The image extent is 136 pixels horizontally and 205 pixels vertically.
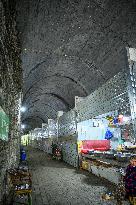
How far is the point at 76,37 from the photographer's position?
1220 centimetres

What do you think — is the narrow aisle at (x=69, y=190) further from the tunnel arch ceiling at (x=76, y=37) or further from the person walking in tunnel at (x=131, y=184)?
the tunnel arch ceiling at (x=76, y=37)

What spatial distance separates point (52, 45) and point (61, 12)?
113 inches

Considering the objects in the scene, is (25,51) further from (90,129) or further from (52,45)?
(90,129)

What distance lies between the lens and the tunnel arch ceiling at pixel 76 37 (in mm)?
8945

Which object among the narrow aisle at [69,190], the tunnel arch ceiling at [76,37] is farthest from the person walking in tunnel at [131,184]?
the tunnel arch ceiling at [76,37]

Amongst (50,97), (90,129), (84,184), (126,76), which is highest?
(50,97)

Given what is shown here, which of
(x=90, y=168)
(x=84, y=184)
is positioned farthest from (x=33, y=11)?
(x=90, y=168)

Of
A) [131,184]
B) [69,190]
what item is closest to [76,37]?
[69,190]

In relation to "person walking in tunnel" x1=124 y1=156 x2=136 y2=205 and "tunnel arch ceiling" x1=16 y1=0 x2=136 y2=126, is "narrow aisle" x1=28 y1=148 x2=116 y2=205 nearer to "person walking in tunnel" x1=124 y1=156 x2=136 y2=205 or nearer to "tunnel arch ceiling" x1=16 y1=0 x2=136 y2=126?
"person walking in tunnel" x1=124 y1=156 x2=136 y2=205

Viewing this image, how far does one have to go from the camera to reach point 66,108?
22.3 meters

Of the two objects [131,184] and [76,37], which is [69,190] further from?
[76,37]

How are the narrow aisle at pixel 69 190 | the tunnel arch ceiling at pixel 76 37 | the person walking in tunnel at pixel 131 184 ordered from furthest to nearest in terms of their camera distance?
1. the tunnel arch ceiling at pixel 76 37
2. the narrow aisle at pixel 69 190
3. the person walking in tunnel at pixel 131 184

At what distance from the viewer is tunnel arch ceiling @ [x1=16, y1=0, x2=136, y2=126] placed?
8945 millimetres

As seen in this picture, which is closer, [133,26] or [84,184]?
[84,184]
